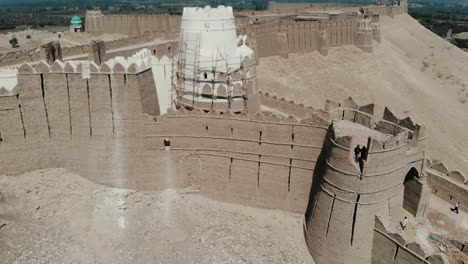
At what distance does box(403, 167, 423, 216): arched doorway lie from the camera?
1817 cm

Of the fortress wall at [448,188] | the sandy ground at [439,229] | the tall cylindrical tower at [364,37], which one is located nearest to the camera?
the sandy ground at [439,229]

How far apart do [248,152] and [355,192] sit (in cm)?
547

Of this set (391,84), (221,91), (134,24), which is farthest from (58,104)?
(391,84)

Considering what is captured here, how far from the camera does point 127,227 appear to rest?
19109mm

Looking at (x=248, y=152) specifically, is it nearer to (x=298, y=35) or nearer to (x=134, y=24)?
(x=298, y=35)

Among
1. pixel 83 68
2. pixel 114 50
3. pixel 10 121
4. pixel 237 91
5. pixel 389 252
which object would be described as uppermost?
pixel 114 50

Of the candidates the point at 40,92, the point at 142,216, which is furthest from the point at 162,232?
the point at 40,92

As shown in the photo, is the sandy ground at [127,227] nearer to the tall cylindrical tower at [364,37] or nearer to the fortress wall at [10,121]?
the fortress wall at [10,121]

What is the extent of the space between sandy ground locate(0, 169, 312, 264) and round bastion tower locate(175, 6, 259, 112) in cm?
511

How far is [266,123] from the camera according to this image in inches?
751

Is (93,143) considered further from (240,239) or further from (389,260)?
(389,260)

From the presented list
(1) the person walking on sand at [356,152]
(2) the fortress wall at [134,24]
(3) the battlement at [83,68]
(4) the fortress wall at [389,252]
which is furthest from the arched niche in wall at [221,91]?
(2) the fortress wall at [134,24]

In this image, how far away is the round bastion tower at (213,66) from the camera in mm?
21812

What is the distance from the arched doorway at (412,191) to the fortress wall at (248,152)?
4152 millimetres
